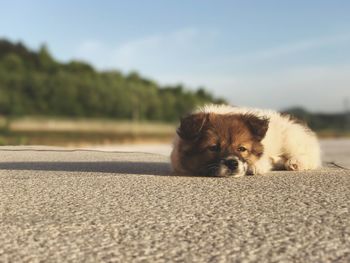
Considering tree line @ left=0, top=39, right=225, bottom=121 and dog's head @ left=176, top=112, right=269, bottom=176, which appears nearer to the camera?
dog's head @ left=176, top=112, right=269, bottom=176

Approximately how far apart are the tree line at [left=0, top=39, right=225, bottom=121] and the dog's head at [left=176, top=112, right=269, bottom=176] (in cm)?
3486

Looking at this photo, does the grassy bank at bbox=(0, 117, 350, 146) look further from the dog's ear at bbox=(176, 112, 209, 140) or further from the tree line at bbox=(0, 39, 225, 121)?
the dog's ear at bbox=(176, 112, 209, 140)

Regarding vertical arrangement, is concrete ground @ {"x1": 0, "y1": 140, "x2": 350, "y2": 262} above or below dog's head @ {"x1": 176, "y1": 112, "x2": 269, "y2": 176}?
below

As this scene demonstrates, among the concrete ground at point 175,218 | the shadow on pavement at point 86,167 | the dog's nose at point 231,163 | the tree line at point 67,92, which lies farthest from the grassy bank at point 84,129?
the concrete ground at point 175,218

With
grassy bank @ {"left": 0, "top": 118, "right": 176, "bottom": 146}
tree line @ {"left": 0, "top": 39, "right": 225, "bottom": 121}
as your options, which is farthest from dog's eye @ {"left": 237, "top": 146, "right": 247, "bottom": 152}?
tree line @ {"left": 0, "top": 39, "right": 225, "bottom": 121}

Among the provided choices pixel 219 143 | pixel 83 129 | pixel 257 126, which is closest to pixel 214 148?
pixel 219 143

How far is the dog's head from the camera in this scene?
5359 millimetres

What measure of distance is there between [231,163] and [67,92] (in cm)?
3812

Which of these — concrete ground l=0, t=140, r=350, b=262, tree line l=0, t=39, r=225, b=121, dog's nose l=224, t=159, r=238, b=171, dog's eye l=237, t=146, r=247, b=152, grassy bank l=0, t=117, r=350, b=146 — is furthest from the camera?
tree line l=0, t=39, r=225, b=121

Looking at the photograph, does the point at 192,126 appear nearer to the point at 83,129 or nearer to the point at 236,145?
the point at 236,145

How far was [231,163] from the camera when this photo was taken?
17.4 feet

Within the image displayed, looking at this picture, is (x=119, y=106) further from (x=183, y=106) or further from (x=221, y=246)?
(x=221, y=246)

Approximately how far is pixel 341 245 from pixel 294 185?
6.83ft

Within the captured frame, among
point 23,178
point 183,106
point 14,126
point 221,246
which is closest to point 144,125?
point 183,106
